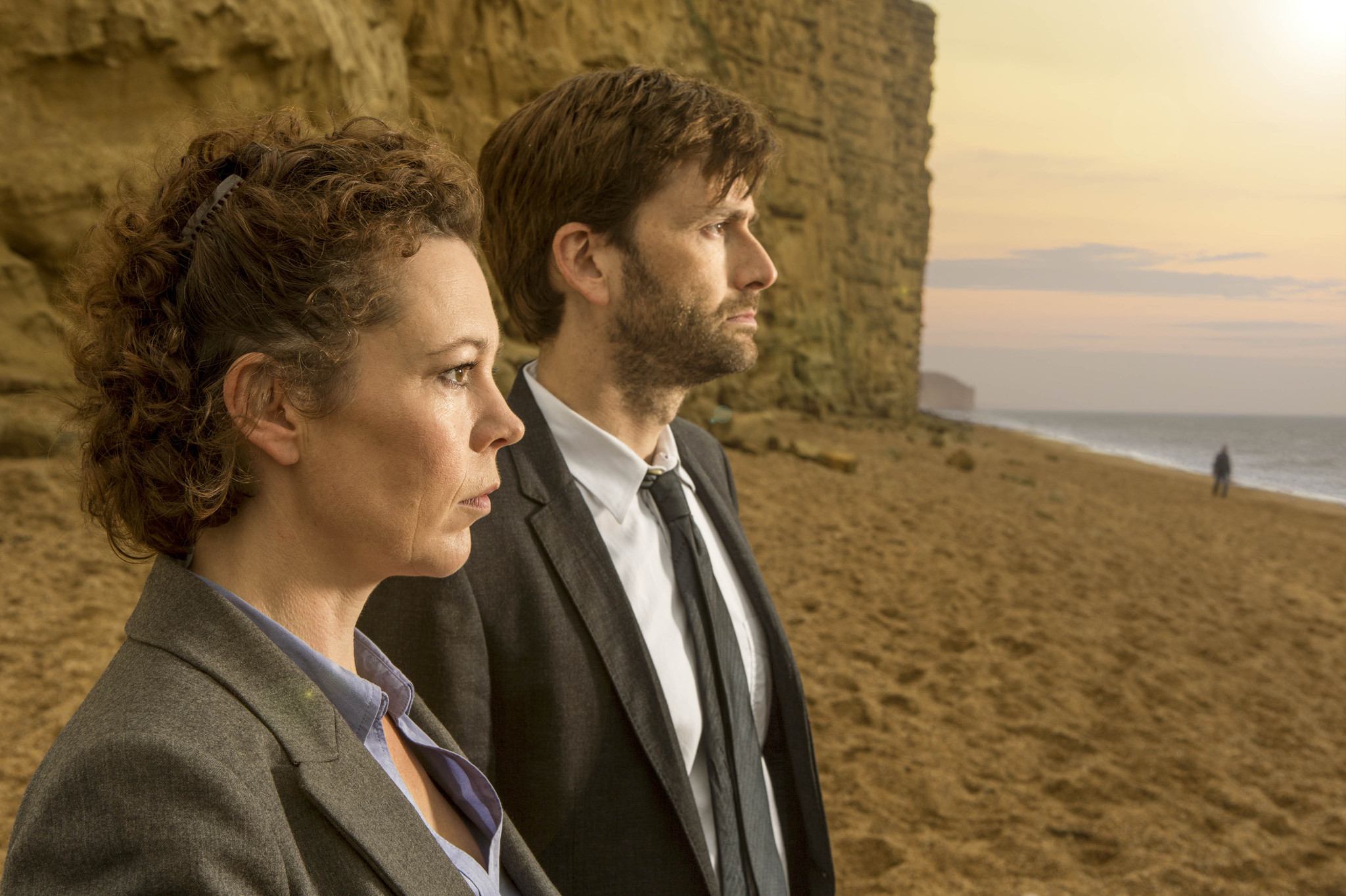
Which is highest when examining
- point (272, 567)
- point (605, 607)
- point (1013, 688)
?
point (272, 567)

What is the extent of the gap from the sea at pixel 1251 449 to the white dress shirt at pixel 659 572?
2988 centimetres

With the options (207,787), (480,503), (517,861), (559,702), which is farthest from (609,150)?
(207,787)

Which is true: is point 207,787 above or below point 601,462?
below

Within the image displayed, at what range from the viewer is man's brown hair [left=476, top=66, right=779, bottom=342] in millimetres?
1800

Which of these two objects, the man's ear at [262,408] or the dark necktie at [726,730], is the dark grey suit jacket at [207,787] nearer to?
the man's ear at [262,408]

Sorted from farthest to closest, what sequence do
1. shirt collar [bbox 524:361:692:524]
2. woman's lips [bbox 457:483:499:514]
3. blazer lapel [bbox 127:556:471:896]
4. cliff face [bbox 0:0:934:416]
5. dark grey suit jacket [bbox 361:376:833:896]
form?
cliff face [bbox 0:0:934:416] < shirt collar [bbox 524:361:692:524] < dark grey suit jacket [bbox 361:376:833:896] < woman's lips [bbox 457:483:499:514] < blazer lapel [bbox 127:556:471:896]

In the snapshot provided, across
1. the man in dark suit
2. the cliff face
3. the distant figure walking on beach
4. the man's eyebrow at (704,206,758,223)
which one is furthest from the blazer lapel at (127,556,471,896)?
the distant figure walking on beach

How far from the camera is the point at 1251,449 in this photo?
60094 mm

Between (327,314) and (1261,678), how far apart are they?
783cm

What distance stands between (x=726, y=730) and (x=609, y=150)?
1.14m

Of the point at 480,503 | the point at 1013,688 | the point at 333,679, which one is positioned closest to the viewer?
the point at 333,679

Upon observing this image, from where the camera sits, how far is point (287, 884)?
793 millimetres

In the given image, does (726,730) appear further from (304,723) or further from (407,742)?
(304,723)

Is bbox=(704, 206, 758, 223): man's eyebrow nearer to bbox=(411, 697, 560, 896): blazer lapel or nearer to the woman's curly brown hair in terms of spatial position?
the woman's curly brown hair
